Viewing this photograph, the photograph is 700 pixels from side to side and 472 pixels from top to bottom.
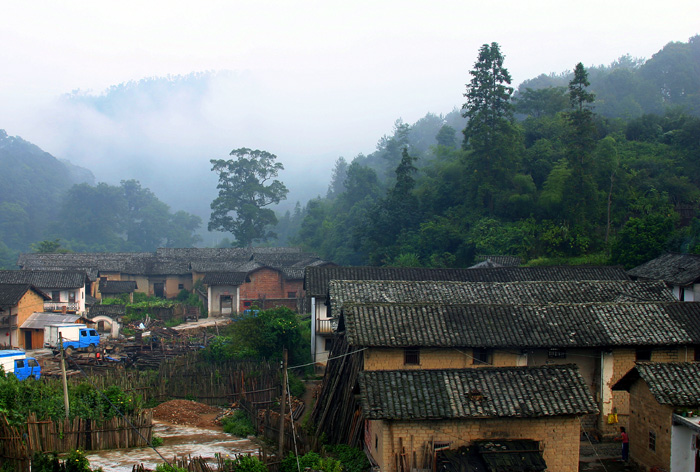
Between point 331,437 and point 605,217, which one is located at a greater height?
point 605,217

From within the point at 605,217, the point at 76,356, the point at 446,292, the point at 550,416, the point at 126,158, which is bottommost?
the point at 76,356

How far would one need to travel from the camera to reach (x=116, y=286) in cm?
5234

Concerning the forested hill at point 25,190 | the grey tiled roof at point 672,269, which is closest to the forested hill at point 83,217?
the forested hill at point 25,190

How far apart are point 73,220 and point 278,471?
91.5m

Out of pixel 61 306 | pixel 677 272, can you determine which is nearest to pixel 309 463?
pixel 677 272

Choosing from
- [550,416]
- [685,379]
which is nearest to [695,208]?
[685,379]

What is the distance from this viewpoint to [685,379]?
50.1 feet

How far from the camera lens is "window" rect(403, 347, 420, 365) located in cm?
1800

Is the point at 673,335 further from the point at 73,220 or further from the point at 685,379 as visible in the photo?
the point at 73,220

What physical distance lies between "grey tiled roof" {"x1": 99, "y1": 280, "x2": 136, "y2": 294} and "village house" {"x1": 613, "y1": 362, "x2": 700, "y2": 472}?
145 feet

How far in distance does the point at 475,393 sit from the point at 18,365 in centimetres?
2105

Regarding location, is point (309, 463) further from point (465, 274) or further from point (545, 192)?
point (545, 192)

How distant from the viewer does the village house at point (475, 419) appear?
1420 centimetres

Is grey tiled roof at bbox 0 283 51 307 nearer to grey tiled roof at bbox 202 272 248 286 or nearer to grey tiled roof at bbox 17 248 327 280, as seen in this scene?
grey tiled roof at bbox 202 272 248 286
